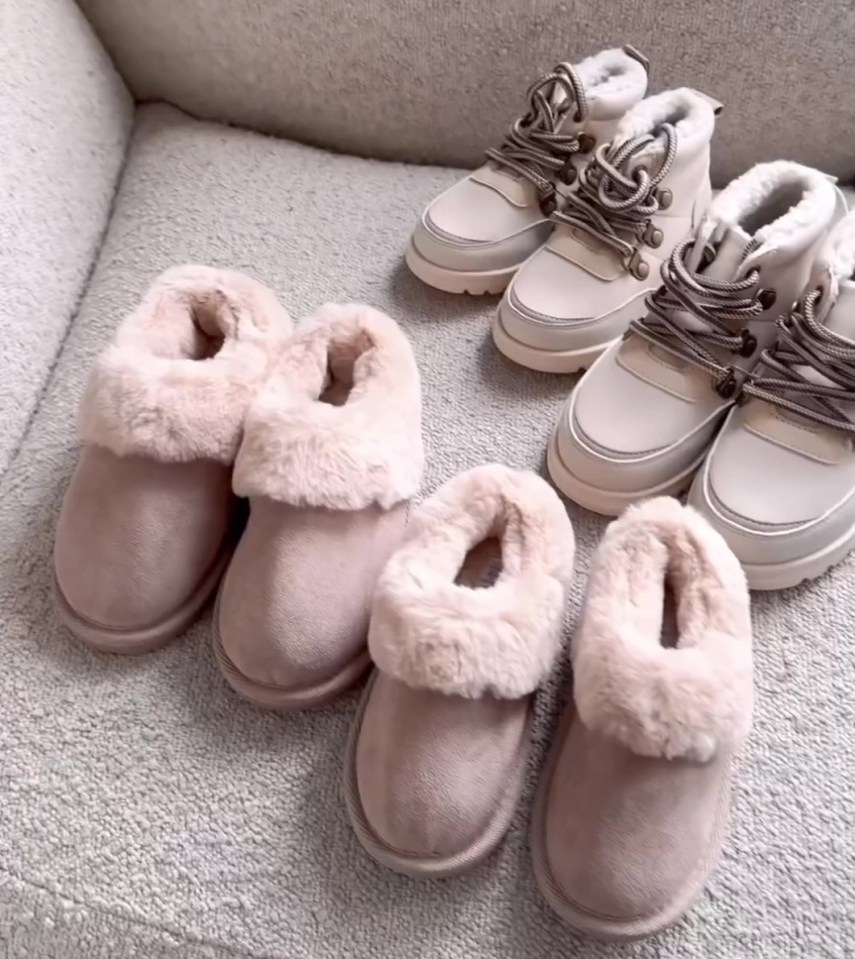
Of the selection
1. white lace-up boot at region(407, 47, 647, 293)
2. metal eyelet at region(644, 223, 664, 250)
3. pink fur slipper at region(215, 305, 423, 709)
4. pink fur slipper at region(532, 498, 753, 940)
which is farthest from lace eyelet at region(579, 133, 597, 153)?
pink fur slipper at region(532, 498, 753, 940)

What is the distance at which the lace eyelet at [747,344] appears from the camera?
0.68 m

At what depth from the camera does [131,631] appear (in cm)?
60

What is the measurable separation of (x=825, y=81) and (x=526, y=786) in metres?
0.72

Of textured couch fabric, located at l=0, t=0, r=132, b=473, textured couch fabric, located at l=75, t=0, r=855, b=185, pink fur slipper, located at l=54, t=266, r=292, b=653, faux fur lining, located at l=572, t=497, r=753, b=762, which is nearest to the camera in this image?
faux fur lining, located at l=572, t=497, r=753, b=762

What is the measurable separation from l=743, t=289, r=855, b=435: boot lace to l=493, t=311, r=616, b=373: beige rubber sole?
143 mm

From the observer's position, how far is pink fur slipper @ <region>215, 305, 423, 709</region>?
565mm

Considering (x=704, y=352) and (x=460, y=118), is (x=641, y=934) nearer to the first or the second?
(x=704, y=352)

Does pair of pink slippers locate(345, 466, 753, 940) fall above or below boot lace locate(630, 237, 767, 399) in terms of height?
below

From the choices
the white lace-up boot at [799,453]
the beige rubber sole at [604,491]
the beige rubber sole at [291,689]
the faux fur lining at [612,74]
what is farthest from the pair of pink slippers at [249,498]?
the faux fur lining at [612,74]

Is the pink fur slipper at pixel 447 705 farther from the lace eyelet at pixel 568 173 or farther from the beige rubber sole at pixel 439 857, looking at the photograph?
the lace eyelet at pixel 568 173

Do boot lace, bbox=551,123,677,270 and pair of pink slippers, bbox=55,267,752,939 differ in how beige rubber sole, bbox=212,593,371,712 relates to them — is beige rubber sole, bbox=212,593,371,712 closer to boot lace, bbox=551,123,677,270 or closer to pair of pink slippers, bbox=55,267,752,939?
pair of pink slippers, bbox=55,267,752,939

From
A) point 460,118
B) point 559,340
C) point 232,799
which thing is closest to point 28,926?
point 232,799

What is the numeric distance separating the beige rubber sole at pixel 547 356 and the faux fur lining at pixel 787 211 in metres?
0.13

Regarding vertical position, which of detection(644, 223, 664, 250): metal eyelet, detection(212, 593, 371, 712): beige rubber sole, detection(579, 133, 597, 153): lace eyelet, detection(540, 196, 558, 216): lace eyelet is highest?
detection(579, 133, 597, 153): lace eyelet
